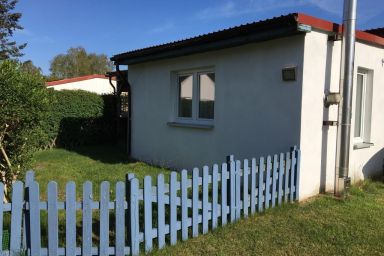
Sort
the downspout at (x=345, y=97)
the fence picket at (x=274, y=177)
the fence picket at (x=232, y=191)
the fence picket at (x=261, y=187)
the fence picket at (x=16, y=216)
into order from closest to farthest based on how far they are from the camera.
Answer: the fence picket at (x=16, y=216) → the fence picket at (x=232, y=191) → the fence picket at (x=261, y=187) → the fence picket at (x=274, y=177) → the downspout at (x=345, y=97)

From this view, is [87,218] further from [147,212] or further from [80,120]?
[80,120]

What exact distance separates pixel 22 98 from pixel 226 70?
3.63 m

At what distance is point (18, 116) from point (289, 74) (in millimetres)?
3981

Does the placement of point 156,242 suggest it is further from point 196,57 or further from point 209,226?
point 196,57

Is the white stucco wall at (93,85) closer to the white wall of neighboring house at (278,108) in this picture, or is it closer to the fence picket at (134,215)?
the white wall of neighboring house at (278,108)

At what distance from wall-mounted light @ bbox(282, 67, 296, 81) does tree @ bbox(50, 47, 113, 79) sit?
60.2 metres

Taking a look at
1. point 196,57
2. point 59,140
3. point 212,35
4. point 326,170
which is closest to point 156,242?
point 326,170

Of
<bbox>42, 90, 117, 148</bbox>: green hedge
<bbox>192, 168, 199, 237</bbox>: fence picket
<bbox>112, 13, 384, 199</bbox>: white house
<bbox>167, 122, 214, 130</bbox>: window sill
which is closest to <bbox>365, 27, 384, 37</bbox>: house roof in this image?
<bbox>112, 13, 384, 199</bbox>: white house

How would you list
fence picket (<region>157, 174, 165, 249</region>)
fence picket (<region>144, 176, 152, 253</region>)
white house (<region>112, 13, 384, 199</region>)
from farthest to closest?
1. white house (<region>112, 13, 384, 199</region>)
2. fence picket (<region>157, 174, 165, 249</region>)
3. fence picket (<region>144, 176, 152, 253</region>)

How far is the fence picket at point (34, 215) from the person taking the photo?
3.20m

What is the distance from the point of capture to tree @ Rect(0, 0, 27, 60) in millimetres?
34312

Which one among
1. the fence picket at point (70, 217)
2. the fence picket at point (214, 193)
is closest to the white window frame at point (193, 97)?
the fence picket at point (214, 193)

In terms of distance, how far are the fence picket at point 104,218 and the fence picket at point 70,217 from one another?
25 cm

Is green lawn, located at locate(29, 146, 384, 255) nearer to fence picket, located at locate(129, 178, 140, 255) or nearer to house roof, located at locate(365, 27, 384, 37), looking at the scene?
fence picket, located at locate(129, 178, 140, 255)
